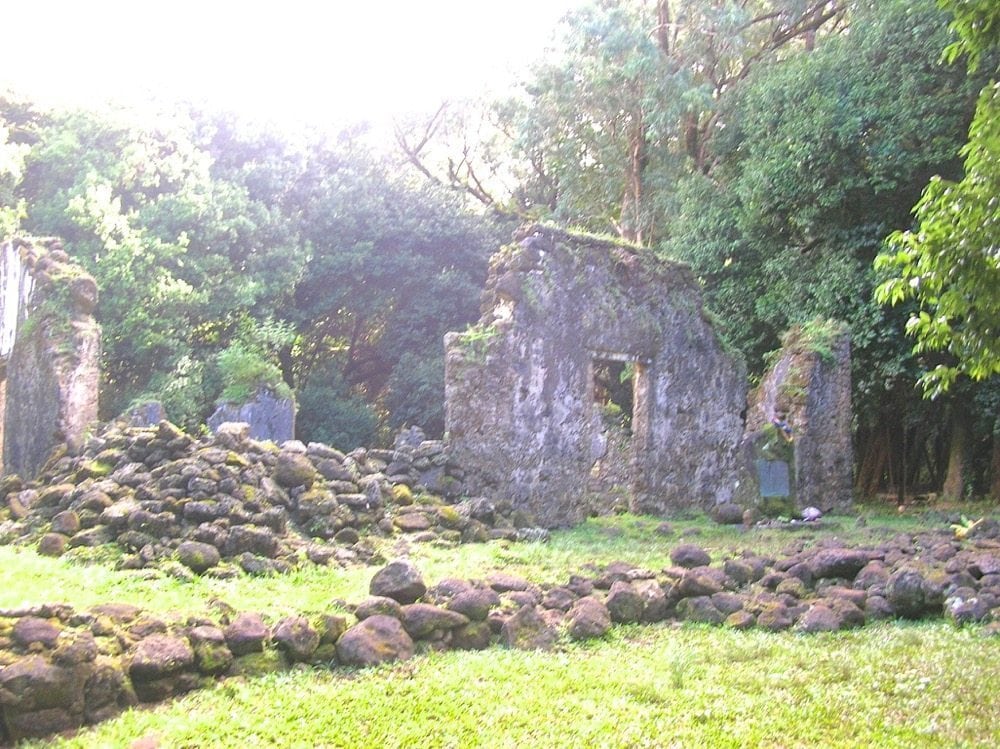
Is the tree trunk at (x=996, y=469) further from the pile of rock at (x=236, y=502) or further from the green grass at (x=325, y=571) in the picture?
the pile of rock at (x=236, y=502)

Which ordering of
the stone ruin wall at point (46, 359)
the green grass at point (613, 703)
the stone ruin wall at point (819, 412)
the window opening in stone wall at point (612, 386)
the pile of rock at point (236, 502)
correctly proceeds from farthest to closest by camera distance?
the window opening in stone wall at point (612, 386) → the stone ruin wall at point (819, 412) → the stone ruin wall at point (46, 359) → the pile of rock at point (236, 502) → the green grass at point (613, 703)

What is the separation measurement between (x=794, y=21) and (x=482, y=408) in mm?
13899

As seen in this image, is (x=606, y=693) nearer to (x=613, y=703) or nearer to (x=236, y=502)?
(x=613, y=703)

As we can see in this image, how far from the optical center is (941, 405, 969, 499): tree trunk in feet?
57.3

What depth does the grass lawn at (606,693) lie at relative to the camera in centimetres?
401

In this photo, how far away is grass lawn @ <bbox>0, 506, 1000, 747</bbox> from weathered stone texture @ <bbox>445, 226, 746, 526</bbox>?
517 cm

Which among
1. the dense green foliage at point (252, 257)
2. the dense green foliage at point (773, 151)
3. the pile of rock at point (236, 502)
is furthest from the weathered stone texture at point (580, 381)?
the dense green foliage at point (773, 151)

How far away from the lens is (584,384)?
1229cm

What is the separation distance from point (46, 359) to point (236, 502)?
547 cm

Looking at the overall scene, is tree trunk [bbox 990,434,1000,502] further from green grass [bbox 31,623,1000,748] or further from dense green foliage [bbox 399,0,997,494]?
green grass [bbox 31,623,1000,748]

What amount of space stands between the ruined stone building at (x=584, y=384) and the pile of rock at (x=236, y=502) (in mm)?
772

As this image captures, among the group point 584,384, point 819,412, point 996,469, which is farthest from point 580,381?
point 996,469

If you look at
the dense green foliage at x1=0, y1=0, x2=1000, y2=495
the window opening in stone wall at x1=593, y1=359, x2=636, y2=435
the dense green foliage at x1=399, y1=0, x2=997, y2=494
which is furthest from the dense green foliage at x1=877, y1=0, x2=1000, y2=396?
the window opening in stone wall at x1=593, y1=359, x2=636, y2=435

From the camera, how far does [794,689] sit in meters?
4.66
